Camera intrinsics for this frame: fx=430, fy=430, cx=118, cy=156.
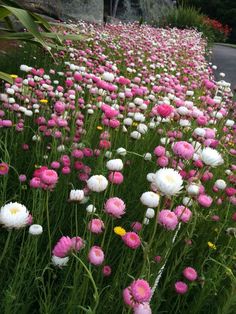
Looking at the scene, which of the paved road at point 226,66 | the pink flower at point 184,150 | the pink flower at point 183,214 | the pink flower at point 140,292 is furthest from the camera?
the paved road at point 226,66

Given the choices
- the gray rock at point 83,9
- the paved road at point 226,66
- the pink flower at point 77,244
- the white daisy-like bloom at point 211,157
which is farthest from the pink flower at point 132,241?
the gray rock at point 83,9

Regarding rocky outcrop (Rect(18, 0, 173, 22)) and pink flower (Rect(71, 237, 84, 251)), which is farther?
rocky outcrop (Rect(18, 0, 173, 22))

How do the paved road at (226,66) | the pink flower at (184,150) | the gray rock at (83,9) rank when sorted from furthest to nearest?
1. the gray rock at (83,9)
2. the paved road at (226,66)
3. the pink flower at (184,150)

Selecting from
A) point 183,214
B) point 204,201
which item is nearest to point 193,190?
point 183,214

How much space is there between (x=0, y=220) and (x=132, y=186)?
1126mm

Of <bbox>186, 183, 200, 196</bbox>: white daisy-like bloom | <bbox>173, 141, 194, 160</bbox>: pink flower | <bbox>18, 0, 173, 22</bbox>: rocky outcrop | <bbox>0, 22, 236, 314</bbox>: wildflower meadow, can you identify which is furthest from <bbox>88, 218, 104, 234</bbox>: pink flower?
<bbox>18, 0, 173, 22</bbox>: rocky outcrop

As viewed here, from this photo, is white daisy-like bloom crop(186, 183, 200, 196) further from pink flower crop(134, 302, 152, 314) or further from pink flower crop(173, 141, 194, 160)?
pink flower crop(134, 302, 152, 314)

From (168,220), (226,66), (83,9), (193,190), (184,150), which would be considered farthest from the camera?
(226,66)

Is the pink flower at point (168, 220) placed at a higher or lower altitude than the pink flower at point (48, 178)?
lower

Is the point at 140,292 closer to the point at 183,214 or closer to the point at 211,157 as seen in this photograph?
the point at 183,214

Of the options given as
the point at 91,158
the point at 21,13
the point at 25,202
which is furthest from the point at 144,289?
the point at 21,13

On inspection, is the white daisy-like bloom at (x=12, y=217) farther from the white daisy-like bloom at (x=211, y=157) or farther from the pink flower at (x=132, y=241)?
the white daisy-like bloom at (x=211, y=157)

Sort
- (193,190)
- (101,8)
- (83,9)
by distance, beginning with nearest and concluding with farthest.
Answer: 1. (193,190)
2. (83,9)
3. (101,8)

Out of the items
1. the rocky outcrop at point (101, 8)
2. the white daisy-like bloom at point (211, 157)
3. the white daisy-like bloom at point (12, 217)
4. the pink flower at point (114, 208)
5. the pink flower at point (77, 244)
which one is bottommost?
the rocky outcrop at point (101, 8)
